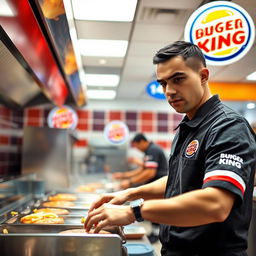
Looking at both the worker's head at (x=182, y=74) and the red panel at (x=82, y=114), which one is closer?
the worker's head at (x=182, y=74)

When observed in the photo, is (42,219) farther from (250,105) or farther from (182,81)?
(250,105)

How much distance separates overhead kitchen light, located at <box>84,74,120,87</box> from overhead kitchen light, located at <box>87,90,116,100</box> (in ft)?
2.60

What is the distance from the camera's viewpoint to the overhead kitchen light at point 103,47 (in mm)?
4754

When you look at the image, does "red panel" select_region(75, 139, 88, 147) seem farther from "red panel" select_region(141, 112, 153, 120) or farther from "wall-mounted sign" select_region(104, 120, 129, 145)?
"red panel" select_region(141, 112, 153, 120)

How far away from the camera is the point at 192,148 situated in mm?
1462

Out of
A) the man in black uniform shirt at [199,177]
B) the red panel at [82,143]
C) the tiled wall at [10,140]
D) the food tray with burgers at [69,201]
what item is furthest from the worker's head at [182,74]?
the red panel at [82,143]

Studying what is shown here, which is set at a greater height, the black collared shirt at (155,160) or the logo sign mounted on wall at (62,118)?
the logo sign mounted on wall at (62,118)

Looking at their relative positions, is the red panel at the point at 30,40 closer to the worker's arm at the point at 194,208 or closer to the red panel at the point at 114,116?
the worker's arm at the point at 194,208

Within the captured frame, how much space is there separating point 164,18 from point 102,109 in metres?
6.27

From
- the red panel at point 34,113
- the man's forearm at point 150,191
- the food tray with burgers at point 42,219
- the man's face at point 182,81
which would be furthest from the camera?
the red panel at point 34,113

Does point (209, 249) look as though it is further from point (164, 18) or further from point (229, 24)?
point (164, 18)

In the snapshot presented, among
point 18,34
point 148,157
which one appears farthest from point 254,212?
point 148,157

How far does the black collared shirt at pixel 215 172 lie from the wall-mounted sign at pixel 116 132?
296 inches

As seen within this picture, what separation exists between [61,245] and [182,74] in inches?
40.3
